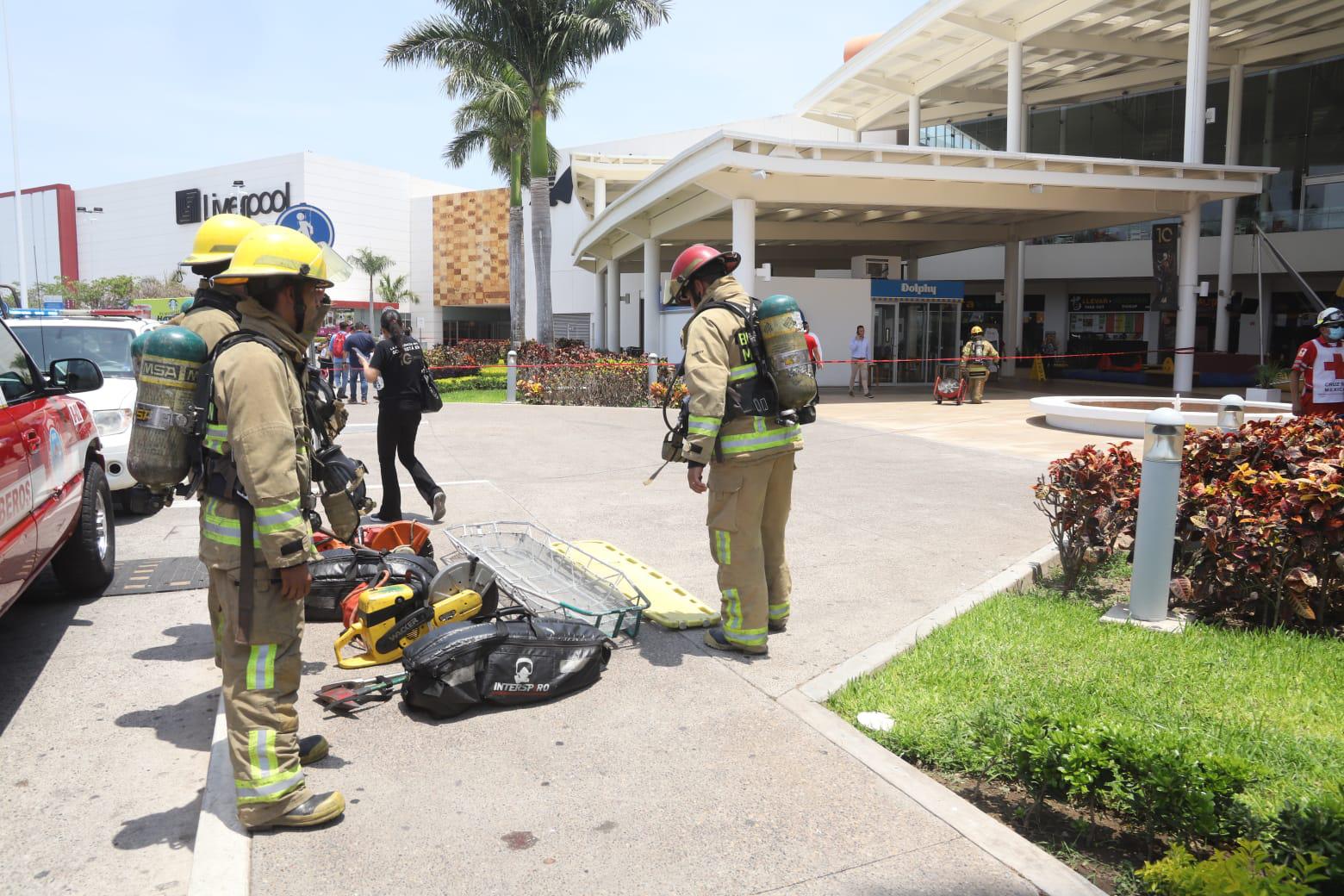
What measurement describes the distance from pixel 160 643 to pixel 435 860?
327cm

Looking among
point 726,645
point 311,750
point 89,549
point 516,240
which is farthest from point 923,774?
point 516,240

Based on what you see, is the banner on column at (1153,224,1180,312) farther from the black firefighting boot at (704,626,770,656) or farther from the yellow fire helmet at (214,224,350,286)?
the yellow fire helmet at (214,224,350,286)

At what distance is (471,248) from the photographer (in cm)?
5794

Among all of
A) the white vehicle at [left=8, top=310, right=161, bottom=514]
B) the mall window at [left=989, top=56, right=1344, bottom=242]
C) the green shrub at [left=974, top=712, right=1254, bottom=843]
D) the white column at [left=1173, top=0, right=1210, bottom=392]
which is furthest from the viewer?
the mall window at [left=989, top=56, right=1344, bottom=242]

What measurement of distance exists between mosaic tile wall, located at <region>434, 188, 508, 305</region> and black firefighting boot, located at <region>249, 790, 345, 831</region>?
54427 mm

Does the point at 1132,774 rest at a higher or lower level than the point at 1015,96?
lower

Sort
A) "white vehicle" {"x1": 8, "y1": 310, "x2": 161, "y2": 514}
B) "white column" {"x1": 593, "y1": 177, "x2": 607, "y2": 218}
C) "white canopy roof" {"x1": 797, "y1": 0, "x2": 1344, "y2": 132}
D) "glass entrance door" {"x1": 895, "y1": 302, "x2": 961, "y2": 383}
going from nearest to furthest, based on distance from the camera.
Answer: "white vehicle" {"x1": 8, "y1": 310, "x2": 161, "y2": 514} → "white canopy roof" {"x1": 797, "y1": 0, "x2": 1344, "y2": 132} → "glass entrance door" {"x1": 895, "y1": 302, "x2": 961, "y2": 383} → "white column" {"x1": 593, "y1": 177, "x2": 607, "y2": 218}

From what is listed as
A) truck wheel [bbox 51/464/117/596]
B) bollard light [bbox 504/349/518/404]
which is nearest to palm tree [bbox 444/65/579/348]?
bollard light [bbox 504/349/518/404]

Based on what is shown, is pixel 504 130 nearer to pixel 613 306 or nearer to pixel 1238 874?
pixel 613 306

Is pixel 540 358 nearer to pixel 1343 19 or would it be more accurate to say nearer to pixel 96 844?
pixel 96 844

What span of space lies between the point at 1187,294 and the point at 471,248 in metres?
44.8

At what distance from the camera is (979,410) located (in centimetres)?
1859

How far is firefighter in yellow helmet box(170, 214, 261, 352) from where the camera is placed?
3965 millimetres

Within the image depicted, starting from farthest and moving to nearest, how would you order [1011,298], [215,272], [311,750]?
[1011,298] → [215,272] → [311,750]
